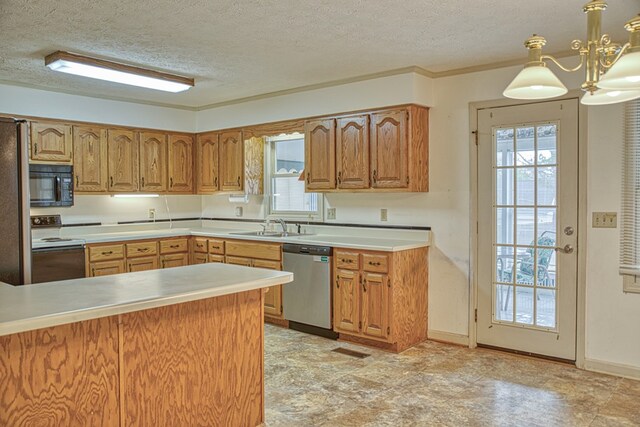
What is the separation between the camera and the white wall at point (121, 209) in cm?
542

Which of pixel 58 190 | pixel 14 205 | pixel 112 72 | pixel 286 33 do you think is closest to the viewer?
pixel 14 205

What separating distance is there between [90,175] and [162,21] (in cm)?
268

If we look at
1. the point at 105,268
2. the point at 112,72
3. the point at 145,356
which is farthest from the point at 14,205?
the point at 105,268

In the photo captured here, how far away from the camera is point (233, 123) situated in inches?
229

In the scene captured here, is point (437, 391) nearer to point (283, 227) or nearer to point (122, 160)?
point (283, 227)

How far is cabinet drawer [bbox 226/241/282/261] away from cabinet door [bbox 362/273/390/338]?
3.40ft

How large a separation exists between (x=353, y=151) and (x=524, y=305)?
77.7 inches

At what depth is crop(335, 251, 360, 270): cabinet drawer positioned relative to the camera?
437 cm

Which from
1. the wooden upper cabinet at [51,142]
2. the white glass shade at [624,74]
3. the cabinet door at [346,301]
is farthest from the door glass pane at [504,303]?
the wooden upper cabinet at [51,142]

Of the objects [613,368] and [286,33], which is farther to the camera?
[613,368]

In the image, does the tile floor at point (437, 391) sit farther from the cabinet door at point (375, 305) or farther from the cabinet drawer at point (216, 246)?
the cabinet drawer at point (216, 246)

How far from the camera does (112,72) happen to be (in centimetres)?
412

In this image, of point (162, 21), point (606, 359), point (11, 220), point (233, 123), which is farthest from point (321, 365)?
point (233, 123)

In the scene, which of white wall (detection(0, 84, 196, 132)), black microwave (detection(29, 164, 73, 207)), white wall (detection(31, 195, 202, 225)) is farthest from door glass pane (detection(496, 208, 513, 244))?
black microwave (detection(29, 164, 73, 207))
